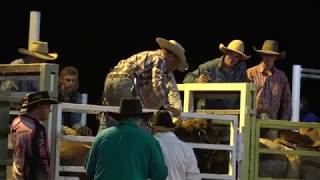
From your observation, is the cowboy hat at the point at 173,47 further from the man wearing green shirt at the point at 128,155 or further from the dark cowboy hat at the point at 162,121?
the man wearing green shirt at the point at 128,155

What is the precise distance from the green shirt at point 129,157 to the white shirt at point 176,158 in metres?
0.73

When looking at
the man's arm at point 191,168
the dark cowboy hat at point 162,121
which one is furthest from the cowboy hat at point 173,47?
the man's arm at point 191,168

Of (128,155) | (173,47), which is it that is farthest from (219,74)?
(128,155)

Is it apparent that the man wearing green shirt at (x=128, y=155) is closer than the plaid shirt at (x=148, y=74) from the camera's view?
Yes

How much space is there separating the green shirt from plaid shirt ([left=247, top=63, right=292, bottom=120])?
353cm

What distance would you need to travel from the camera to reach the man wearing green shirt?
7.04m

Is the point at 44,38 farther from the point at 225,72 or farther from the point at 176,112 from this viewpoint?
the point at 176,112

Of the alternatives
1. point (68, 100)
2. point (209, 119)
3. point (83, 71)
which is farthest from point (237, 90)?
point (83, 71)

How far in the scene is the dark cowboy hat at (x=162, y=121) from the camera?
7.73m

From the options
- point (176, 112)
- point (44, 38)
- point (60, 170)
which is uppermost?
point (44, 38)

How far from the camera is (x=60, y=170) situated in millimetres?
7945

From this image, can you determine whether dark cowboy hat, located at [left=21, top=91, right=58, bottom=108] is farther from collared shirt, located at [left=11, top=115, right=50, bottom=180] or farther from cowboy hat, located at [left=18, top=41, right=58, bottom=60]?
cowboy hat, located at [left=18, top=41, right=58, bottom=60]

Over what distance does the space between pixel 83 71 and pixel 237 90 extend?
5.09m

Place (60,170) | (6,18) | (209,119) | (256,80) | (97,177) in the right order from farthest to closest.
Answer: (6,18) < (256,80) < (209,119) < (60,170) < (97,177)
